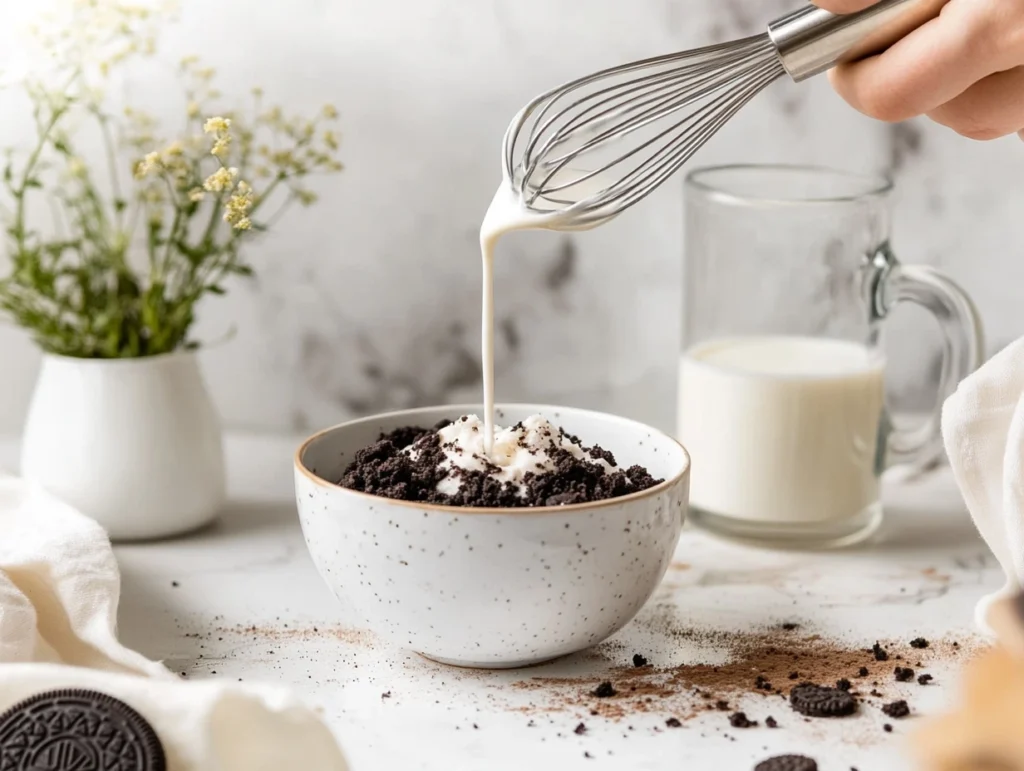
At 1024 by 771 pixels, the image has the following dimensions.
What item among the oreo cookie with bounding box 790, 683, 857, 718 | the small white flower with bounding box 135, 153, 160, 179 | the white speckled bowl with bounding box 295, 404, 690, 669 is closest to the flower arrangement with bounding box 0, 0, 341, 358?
the small white flower with bounding box 135, 153, 160, 179

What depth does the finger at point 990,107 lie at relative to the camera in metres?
0.79

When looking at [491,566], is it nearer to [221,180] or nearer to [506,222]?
[506,222]

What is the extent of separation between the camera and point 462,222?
1225 mm

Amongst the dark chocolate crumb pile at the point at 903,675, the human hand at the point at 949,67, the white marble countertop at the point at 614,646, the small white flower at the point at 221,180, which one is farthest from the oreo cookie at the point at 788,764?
the small white flower at the point at 221,180

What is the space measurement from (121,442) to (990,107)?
686 millimetres

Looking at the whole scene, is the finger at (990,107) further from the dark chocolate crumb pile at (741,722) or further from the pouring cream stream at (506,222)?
the dark chocolate crumb pile at (741,722)

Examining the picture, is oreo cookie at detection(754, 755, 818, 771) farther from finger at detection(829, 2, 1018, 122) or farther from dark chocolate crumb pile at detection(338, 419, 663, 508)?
finger at detection(829, 2, 1018, 122)

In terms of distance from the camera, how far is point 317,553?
783 mm

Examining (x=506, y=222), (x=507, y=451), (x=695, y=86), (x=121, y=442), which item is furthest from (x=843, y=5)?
(x=121, y=442)

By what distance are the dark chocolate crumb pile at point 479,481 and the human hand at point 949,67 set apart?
0.91 feet

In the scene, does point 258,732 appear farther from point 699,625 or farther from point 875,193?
point 875,193

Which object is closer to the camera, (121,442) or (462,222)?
(121,442)

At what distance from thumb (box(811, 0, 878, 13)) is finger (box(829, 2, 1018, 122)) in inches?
1.6

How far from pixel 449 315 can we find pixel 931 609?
557 millimetres
